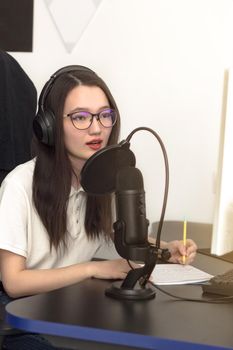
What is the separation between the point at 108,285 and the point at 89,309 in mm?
229

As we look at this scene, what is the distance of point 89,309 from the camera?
1004mm

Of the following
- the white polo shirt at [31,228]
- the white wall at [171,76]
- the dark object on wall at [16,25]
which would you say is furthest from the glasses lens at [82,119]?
the dark object on wall at [16,25]

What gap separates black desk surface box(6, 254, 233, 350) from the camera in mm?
854

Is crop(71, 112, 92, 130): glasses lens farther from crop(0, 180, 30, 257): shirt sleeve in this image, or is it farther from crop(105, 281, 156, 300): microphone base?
crop(105, 281, 156, 300): microphone base

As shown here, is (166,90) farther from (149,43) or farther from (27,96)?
(27,96)

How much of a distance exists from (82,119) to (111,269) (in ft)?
1.38

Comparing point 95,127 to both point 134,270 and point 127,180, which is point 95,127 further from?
point 134,270

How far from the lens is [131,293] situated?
109 cm

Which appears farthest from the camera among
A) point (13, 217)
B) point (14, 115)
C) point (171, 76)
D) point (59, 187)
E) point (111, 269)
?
point (171, 76)

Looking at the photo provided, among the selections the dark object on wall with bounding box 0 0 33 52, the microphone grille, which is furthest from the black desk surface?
the dark object on wall with bounding box 0 0 33 52

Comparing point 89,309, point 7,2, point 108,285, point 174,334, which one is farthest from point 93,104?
point 7,2

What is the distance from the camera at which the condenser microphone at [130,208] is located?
111 centimetres

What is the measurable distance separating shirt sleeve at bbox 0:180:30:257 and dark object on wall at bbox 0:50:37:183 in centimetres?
25

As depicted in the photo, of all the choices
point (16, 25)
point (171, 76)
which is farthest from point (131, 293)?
point (16, 25)
